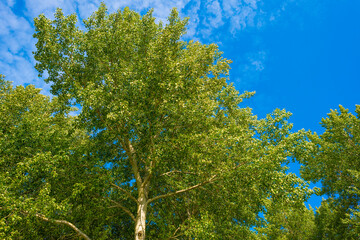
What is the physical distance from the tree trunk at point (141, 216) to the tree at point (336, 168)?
20.0 metres

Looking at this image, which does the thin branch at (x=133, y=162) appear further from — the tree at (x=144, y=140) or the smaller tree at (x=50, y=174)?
the smaller tree at (x=50, y=174)

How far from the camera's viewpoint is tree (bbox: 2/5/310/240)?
12695 millimetres

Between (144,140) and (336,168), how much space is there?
25981 millimetres

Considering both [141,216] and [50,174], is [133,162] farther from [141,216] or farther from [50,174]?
[50,174]

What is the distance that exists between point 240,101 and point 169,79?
9.00 meters

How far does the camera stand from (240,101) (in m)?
20.2

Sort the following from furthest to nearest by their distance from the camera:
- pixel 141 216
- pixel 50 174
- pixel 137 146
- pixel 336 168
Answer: pixel 336 168
pixel 137 146
pixel 141 216
pixel 50 174

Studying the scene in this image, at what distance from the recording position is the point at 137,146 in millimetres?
15945

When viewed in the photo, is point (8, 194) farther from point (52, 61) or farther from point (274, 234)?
point (274, 234)

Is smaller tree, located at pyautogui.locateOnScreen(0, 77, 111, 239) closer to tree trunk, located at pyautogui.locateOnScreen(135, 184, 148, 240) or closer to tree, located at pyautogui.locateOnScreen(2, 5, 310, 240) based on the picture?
tree, located at pyautogui.locateOnScreen(2, 5, 310, 240)

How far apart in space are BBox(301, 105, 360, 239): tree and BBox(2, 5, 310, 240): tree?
50.3ft

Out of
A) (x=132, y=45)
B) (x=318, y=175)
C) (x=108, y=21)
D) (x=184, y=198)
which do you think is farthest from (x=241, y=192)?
(x=318, y=175)

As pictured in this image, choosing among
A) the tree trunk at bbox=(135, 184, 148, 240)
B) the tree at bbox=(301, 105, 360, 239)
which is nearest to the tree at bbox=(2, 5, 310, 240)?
the tree trunk at bbox=(135, 184, 148, 240)

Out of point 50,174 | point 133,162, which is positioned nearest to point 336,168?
point 133,162
